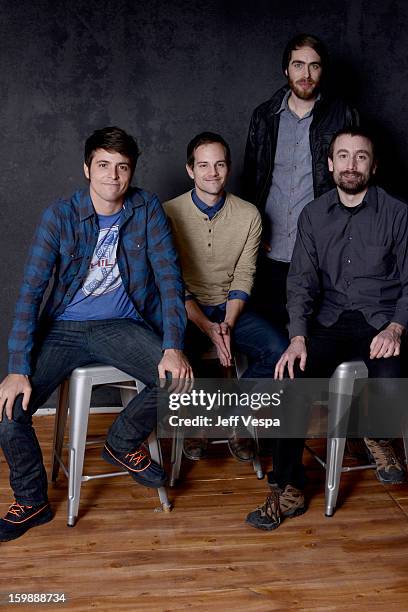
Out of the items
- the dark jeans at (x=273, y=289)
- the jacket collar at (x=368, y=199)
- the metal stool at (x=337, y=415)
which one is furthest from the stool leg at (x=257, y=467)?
the jacket collar at (x=368, y=199)

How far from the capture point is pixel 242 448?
319 centimetres

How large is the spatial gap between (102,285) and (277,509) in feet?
3.42

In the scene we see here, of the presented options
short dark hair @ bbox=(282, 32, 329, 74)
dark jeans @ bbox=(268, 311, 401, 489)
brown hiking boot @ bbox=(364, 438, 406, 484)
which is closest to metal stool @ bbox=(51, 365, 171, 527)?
dark jeans @ bbox=(268, 311, 401, 489)

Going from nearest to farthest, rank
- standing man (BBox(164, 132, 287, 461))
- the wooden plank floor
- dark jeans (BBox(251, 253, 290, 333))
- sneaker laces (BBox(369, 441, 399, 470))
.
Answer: the wooden plank floor → sneaker laces (BBox(369, 441, 399, 470)) → standing man (BBox(164, 132, 287, 461)) → dark jeans (BBox(251, 253, 290, 333))

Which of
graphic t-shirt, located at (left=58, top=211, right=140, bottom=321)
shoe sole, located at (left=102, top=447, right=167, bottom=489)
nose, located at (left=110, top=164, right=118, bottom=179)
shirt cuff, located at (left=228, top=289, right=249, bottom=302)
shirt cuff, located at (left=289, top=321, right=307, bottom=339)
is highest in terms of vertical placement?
nose, located at (left=110, top=164, right=118, bottom=179)

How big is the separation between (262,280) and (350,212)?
26.0 inches

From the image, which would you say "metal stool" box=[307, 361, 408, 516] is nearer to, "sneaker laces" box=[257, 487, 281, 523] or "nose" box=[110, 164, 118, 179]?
"sneaker laces" box=[257, 487, 281, 523]

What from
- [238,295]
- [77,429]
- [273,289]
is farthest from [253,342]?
[77,429]

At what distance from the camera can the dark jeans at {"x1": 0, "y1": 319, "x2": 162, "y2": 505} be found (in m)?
2.57

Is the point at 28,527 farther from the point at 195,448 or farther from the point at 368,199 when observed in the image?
the point at 368,199

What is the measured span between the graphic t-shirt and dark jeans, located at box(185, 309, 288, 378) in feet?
1.27

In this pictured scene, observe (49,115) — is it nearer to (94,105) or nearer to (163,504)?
(94,105)

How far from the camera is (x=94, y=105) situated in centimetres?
355

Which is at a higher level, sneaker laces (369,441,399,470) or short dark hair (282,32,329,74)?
short dark hair (282,32,329,74)
